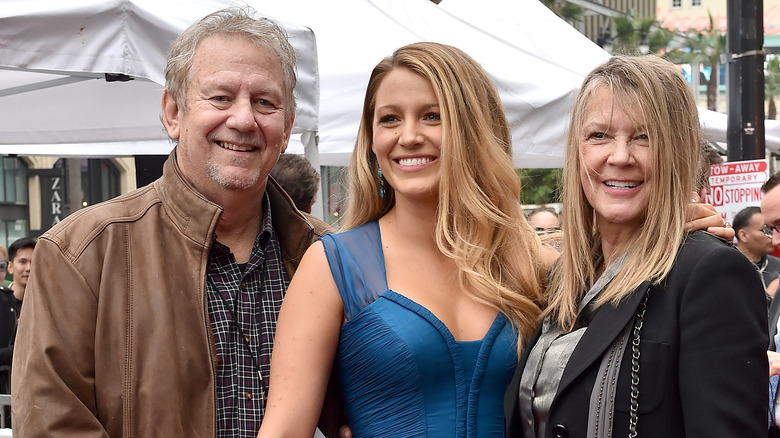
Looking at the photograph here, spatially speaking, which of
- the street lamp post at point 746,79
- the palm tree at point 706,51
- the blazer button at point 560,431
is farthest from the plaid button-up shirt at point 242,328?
the palm tree at point 706,51

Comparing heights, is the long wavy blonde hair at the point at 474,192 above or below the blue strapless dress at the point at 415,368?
above

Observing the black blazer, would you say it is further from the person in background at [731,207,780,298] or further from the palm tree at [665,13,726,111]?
the palm tree at [665,13,726,111]

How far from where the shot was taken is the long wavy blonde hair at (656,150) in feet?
7.24

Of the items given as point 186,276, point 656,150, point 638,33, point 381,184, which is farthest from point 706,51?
point 186,276

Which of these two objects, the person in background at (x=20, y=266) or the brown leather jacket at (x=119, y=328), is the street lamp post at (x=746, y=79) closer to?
the brown leather jacket at (x=119, y=328)

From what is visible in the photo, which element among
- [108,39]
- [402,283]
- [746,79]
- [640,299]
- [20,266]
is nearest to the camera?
[640,299]

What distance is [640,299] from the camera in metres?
2.14

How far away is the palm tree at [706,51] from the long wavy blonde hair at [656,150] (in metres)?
52.8

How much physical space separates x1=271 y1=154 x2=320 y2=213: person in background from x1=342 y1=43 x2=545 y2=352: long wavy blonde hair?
146cm

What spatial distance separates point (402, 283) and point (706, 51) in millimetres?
60489

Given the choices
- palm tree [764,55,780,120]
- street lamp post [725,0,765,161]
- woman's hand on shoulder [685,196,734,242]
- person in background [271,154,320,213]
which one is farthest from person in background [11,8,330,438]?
palm tree [764,55,780,120]

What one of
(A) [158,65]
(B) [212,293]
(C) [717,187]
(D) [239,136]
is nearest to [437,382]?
(B) [212,293]

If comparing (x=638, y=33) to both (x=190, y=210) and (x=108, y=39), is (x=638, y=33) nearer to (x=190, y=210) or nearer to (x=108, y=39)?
(x=108, y=39)

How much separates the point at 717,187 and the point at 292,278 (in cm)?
490
